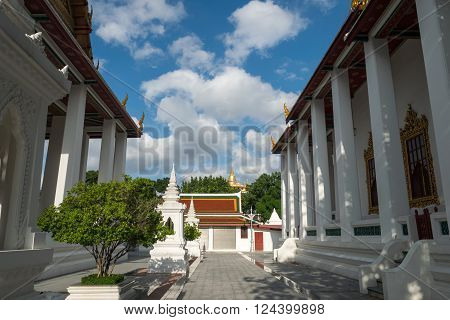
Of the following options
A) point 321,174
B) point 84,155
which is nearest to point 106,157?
point 84,155

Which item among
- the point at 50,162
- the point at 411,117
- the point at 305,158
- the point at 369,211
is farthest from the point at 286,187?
the point at 50,162

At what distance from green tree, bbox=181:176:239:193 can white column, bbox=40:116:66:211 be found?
122 ft

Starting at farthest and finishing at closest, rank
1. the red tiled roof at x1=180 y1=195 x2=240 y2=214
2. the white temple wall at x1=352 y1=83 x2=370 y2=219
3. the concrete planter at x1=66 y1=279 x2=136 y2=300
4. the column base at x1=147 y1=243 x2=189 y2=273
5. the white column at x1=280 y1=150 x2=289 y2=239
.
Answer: the red tiled roof at x1=180 y1=195 x2=240 y2=214 < the white column at x1=280 y1=150 x2=289 y2=239 < the white temple wall at x1=352 y1=83 x2=370 y2=219 < the column base at x1=147 y1=243 x2=189 y2=273 < the concrete planter at x1=66 y1=279 x2=136 y2=300

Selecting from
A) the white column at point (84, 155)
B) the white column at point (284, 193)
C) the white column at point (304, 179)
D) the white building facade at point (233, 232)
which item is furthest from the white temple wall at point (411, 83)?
the white building facade at point (233, 232)

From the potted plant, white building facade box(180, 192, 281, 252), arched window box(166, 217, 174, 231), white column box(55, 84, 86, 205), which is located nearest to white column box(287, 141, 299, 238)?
arched window box(166, 217, 174, 231)

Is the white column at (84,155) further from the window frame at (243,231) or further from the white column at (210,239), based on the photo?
the window frame at (243,231)

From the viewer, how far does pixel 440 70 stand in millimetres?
6777

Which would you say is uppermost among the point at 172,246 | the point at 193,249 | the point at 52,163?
the point at 52,163

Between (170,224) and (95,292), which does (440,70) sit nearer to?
(95,292)

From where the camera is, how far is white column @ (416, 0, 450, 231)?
21.8ft

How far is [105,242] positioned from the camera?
6.14m

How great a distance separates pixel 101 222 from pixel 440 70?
286 inches

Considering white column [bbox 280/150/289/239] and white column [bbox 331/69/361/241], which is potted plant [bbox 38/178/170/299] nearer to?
white column [bbox 331/69/361/241]
